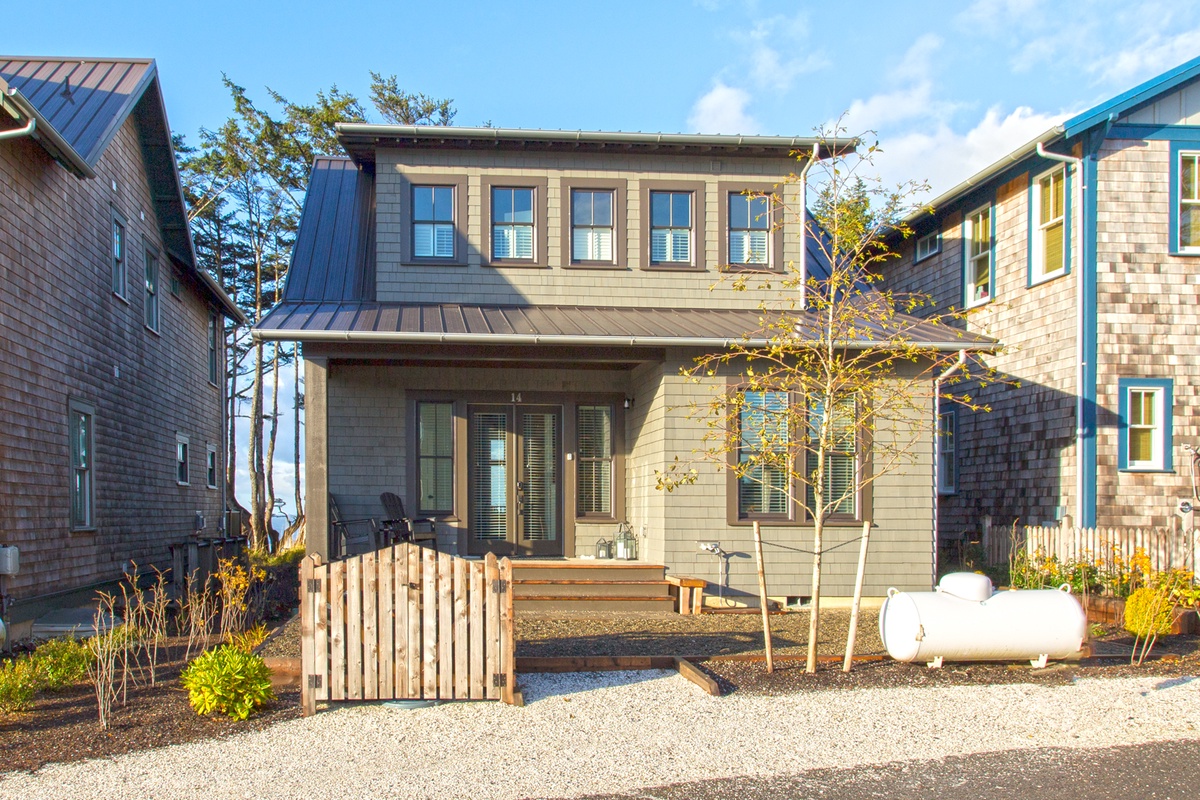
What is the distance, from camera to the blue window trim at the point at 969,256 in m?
15.1

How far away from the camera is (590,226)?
1294 centimetres

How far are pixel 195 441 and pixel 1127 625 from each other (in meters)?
15.0

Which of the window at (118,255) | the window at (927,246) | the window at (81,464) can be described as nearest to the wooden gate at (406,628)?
the window at (81,464)

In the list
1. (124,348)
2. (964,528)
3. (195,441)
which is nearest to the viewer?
(124,348)

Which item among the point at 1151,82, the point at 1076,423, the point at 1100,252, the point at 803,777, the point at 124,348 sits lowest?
the point at 803,777

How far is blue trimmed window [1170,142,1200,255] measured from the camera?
13312mm

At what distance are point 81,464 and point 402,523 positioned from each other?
3896mm

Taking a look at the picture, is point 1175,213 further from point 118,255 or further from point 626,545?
point 118,255

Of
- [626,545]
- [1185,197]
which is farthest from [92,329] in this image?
[1185,197]

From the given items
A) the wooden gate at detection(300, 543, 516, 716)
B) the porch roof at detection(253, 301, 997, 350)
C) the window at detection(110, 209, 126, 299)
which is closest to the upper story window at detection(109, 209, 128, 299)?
the window at detection(110, 209, 126, 299)

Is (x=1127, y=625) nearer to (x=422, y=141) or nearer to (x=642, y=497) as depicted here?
(x=642, y=497)

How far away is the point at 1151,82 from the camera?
1297 cm

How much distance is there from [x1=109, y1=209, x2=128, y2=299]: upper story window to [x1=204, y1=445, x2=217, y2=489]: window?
5619mm

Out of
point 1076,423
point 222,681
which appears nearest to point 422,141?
point 222,681
